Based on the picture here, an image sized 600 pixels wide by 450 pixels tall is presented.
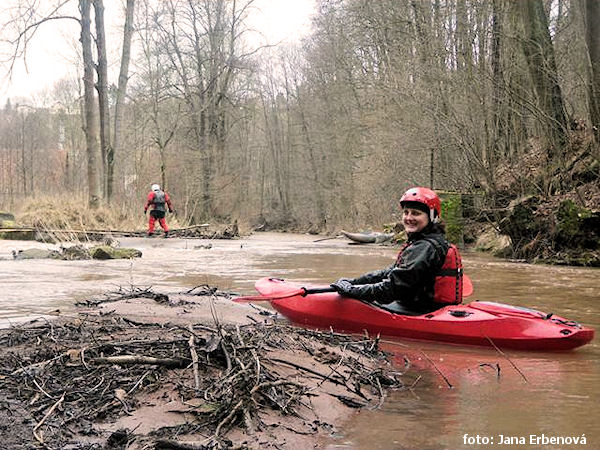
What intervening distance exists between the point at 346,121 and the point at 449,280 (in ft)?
84.8

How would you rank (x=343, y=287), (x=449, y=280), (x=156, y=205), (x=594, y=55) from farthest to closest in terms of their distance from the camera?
(x=156, y=205) < (x=594, y=55) < (x=343, y=287) < (x=449, y=280)

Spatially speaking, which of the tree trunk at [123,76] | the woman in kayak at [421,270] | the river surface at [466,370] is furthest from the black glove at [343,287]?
the tree trunk at [123,76]

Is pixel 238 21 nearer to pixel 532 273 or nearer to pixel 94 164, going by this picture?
pixel 94 164

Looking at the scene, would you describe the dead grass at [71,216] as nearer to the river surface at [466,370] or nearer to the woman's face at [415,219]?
the river surface at [466,370]

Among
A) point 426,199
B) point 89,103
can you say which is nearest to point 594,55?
point 426,199

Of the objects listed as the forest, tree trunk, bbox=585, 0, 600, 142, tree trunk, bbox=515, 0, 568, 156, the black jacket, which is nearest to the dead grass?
the forest

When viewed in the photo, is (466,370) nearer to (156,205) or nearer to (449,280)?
(449,280)

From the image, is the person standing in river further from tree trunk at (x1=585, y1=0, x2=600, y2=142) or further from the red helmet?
the red helmet

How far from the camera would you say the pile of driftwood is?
256cm

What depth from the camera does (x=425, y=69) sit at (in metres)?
15.8

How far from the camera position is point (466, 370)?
4316 millimetres

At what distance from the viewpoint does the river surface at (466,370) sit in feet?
9.57

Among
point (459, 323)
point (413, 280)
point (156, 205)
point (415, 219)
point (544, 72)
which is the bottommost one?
point (459, 323)

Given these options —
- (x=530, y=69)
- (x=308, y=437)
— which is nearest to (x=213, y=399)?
(x=308, y=437)
